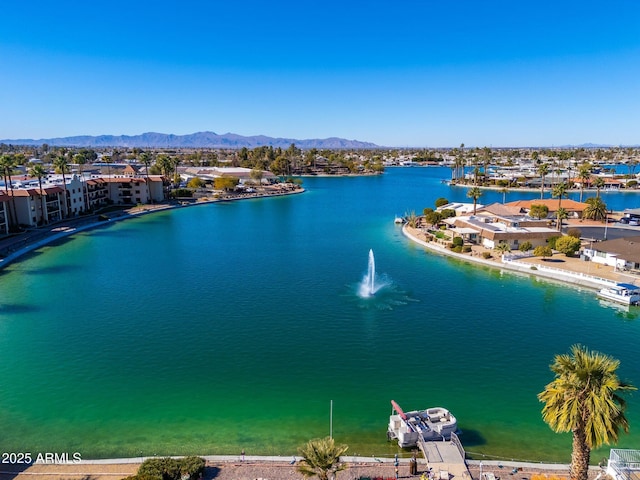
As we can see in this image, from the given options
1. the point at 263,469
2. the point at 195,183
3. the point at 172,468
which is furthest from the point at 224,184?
the point at 172,468

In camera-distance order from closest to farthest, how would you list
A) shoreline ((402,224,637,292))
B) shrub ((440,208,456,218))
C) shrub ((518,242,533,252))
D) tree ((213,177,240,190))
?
shoreline ((402,224,637,292))
shrub ((518,242,533,252))
shrub ((440,208,456,218))
tree ((213,177,240,190))

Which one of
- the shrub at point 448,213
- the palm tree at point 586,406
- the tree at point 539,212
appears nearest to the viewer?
the palm tree at point 586,406

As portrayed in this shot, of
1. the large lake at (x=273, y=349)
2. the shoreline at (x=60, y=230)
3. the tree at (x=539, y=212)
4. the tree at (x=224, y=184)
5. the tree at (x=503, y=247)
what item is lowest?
the large lake at (x=273, y=349)

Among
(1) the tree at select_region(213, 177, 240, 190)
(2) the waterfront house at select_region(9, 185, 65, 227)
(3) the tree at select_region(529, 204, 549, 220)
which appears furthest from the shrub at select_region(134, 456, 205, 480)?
(1) the tree at select_region(213, 177, 240, 190)

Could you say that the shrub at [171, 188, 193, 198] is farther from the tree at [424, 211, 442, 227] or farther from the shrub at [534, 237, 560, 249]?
the shrub at [534, 237, 560, 249]

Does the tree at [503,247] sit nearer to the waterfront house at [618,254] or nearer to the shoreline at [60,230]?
the waterfront house at [618,254]

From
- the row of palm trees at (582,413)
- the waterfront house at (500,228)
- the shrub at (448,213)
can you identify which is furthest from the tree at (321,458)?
the shrub at (448,213)

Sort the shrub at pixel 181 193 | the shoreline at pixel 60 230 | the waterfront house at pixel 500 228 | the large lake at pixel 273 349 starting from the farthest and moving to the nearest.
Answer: the shrub at pixel 181 193 → the waterfront house at pixel 500 228 → the shoreline at pixel 60 230 → the large lake at pixel 273 349
